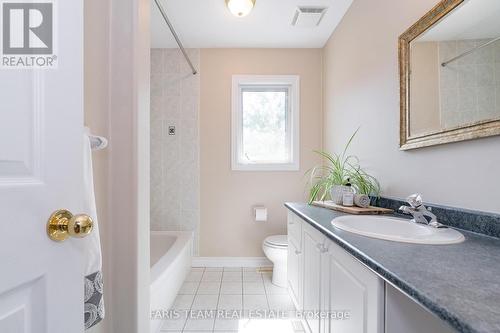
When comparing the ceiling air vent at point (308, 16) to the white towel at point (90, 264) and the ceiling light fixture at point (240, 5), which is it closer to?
the ceiling light fixture at point (240, 5)

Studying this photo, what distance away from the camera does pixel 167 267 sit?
5.80ft

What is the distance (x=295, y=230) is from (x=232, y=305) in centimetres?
81

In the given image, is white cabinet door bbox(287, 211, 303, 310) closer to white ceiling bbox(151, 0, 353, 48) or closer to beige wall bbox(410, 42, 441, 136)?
beige wall bbox(410, 42, 441, 136)

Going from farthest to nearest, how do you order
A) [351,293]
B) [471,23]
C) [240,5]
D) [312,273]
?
[240,5] → [312,273] → [471,23] → [351,293]

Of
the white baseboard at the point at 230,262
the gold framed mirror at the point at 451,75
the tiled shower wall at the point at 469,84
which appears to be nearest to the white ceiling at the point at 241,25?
the gold framed mirror at the point at 451,75

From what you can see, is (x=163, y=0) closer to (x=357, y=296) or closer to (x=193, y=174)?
(x=193, y=174)

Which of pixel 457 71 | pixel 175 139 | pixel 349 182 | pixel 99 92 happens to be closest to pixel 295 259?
pixel 349 182

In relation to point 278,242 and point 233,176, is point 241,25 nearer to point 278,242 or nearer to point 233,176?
point 233,176

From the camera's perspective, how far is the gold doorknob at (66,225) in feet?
1.73

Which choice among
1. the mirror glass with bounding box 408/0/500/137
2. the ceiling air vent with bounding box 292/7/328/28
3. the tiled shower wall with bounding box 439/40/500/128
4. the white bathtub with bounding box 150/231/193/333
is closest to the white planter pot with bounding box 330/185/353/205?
the mirror glass with bounding box 408/0/500/137

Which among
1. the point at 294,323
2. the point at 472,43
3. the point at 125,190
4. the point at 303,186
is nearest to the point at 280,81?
the point at 303,186

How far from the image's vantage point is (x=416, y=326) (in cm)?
66

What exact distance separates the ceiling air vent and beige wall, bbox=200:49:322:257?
46cm

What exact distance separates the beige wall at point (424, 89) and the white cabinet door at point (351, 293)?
80 centimetres
